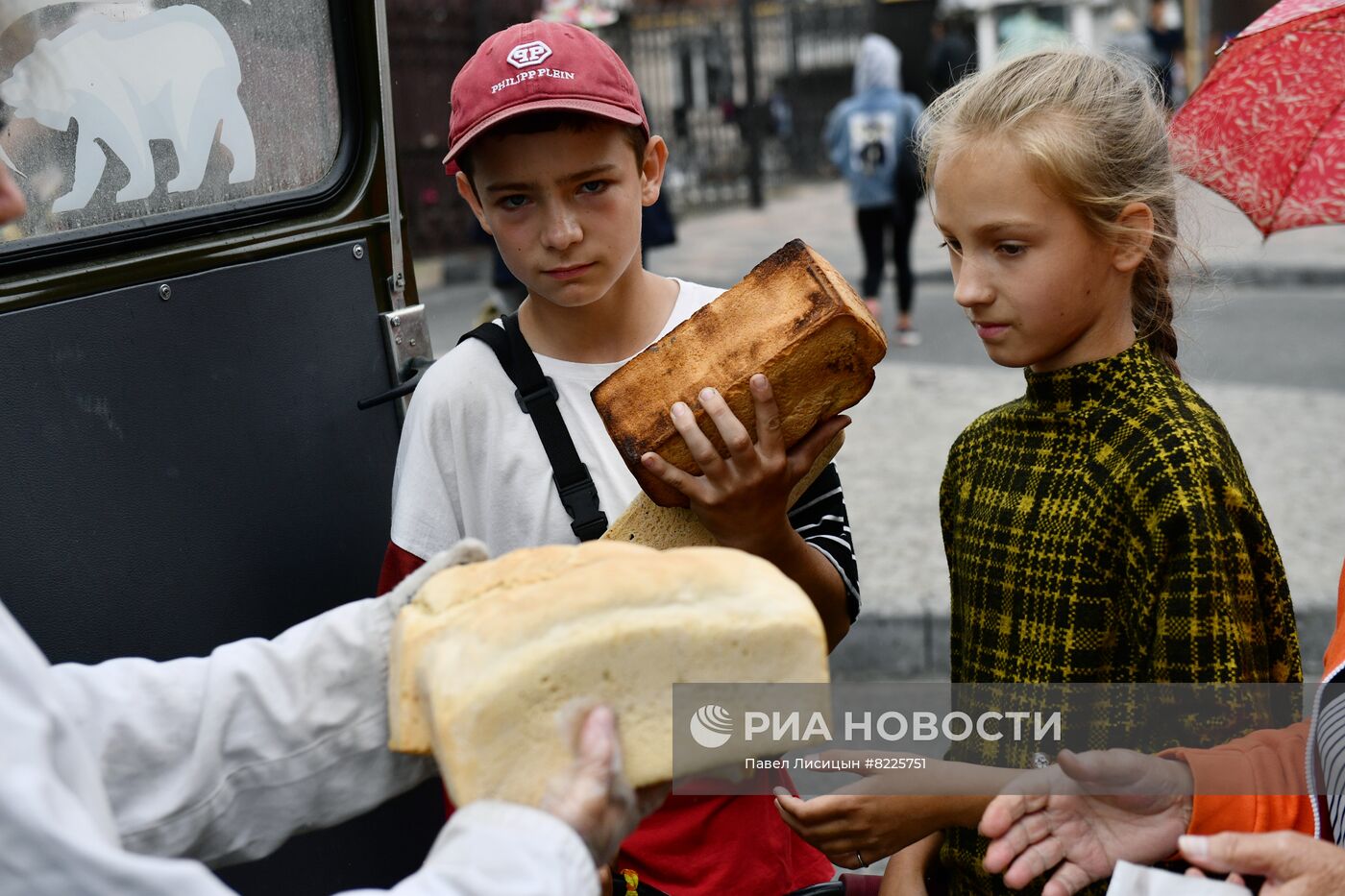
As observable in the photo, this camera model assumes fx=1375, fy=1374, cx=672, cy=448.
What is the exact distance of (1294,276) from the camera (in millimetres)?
12320

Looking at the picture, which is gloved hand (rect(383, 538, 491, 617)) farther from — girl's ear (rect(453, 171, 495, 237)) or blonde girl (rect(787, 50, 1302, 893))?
girl's ear (rect(453, 171, 495, 237))

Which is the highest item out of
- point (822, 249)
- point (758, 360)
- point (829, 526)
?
point (758, 360)

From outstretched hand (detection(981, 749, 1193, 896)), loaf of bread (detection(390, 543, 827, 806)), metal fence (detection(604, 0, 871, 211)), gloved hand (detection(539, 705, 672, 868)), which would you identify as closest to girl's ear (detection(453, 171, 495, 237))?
loaf of bread (detection(390, 543, 827, 806))

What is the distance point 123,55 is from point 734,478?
4.38 feet

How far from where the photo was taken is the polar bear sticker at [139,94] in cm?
226

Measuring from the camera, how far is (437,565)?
1607mm

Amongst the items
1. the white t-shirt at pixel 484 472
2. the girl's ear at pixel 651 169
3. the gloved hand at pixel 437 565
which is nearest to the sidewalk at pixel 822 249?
the girl's ear at pixel 651 169

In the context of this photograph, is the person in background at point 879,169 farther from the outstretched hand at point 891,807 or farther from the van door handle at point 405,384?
the outstretched hand at point 891,807

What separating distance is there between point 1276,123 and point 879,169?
27.5 ft

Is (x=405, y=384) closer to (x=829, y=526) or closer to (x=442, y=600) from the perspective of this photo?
(x=829, y=526)

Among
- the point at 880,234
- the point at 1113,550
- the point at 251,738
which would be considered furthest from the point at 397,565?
the point at 880,234

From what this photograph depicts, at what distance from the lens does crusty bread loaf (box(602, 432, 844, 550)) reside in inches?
78.9

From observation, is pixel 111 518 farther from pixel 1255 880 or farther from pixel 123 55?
pixel 1255 880

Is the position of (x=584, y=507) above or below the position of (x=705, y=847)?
above
